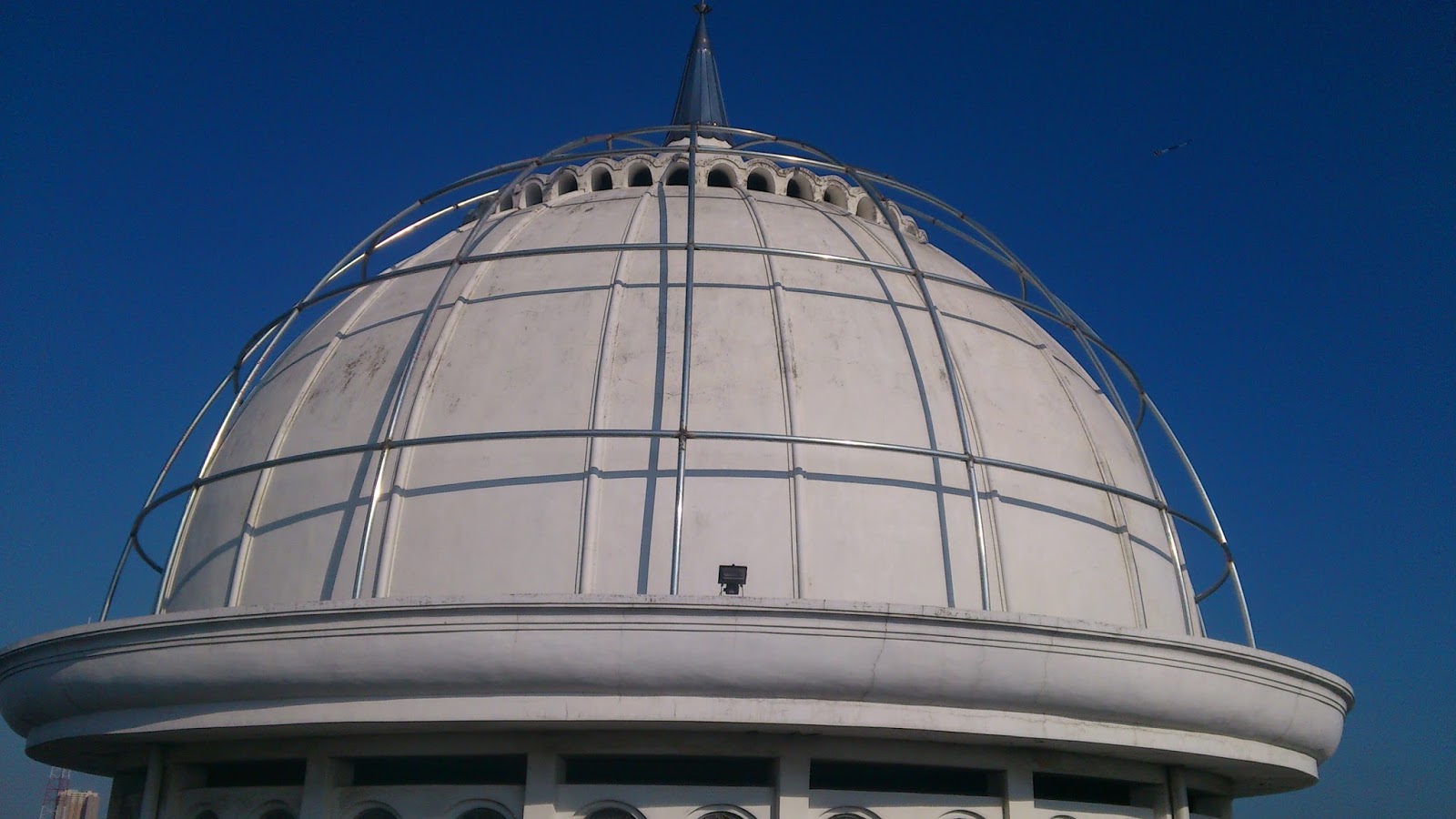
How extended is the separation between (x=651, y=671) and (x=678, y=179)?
383 inches

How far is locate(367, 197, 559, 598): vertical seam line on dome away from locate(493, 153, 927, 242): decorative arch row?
0.95 m

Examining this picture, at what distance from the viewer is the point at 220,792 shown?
1216cm

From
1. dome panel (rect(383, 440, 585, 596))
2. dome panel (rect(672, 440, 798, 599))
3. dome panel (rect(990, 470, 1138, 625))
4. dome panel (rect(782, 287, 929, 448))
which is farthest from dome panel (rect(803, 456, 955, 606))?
dome panel (rect(383, 440, 585, 596))

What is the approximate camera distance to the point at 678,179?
1858 centimetres

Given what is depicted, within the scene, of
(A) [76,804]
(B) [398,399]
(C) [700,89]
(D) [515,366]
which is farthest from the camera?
(A) [76,804]

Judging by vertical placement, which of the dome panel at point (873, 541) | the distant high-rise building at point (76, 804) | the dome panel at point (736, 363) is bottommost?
the dome panel at point (873, 541)

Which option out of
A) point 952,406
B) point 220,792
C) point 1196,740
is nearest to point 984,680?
point 1196,740

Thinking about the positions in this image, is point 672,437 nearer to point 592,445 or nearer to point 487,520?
point 592,445

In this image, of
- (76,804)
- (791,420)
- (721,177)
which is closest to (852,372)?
(791,420)

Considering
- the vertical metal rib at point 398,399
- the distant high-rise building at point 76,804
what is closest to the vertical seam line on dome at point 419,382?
the vertical metal rib at point 398,399

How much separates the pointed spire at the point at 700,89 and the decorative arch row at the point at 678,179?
14.6 feet

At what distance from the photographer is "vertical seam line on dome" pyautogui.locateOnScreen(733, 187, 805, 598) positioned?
12523 mm

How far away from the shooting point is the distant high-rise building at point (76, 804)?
280 ft

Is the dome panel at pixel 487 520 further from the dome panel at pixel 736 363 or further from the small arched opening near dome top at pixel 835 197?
the small arched opening near dome top at pixel 835 197
